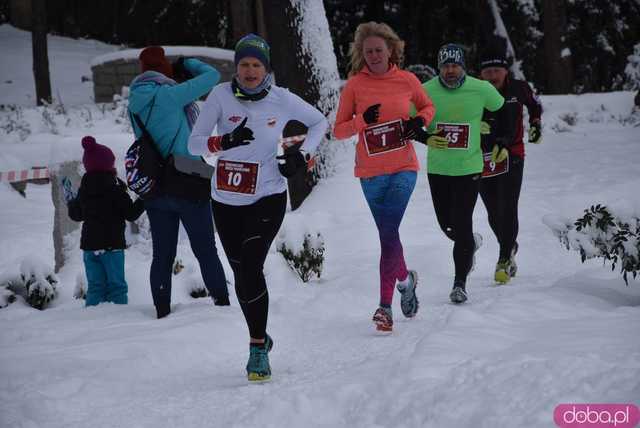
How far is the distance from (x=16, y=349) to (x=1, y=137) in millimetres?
11108

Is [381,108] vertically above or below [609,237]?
above

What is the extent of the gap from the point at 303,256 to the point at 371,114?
100.0 inches

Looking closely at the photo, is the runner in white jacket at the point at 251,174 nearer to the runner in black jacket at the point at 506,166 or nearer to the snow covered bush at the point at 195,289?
the snow covered bush at the point at 195,289

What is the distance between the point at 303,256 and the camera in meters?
7.72

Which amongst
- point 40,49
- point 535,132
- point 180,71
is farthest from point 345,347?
point 40,49

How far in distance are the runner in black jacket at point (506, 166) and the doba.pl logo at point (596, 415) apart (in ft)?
12.7

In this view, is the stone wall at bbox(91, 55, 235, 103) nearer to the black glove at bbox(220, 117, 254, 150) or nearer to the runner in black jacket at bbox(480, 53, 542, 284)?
the runner in black jacket at bbox(480, 53, 542, 284)

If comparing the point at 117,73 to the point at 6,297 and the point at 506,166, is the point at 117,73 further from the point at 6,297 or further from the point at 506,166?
the point at 506,166

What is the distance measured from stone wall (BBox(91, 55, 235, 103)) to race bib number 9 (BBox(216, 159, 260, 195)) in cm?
1507

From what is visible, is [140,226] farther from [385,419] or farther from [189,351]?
[385,419]

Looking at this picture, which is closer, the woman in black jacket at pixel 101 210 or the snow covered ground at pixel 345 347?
the snow covered ground at pixel 345 347

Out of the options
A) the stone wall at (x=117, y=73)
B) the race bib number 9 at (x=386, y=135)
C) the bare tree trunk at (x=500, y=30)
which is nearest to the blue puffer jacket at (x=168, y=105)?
the race bib number 9 at (x=386, y=135)

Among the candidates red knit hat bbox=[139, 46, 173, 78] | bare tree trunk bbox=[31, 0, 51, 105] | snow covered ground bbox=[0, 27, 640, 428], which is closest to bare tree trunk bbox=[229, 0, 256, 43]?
bare tree trunk bbox=[31, 0, 51, 105]

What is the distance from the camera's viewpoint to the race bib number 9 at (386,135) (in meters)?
5.50
